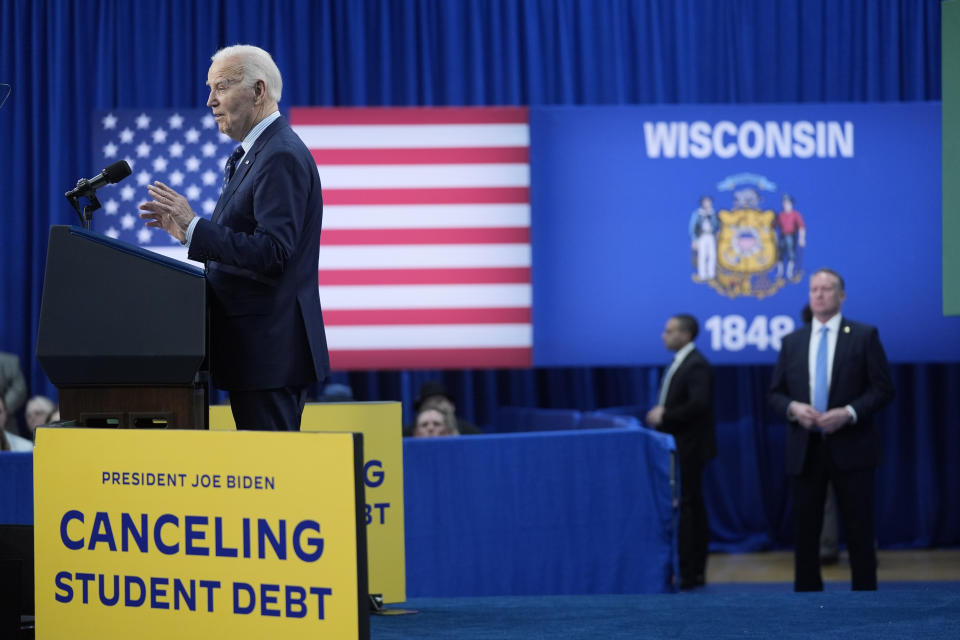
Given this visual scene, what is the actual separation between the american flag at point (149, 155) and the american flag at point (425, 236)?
17.2 inches

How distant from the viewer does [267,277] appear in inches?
97.0

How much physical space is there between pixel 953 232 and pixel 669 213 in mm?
3359

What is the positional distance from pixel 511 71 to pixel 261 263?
5.55 m

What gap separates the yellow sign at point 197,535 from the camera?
199 cm

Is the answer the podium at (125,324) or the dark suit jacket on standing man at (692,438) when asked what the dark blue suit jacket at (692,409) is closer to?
the dark suit jacket on standing man at (692,438)

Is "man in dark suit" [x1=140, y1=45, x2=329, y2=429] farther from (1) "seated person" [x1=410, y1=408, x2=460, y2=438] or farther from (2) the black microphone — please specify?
(1) "seated person" [x1=410, y1=408, x2=460, y2=438]

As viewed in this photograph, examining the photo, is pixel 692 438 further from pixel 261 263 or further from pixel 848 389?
pixel 261 263

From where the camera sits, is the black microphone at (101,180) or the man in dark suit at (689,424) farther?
the man in dark suit at (689,424)

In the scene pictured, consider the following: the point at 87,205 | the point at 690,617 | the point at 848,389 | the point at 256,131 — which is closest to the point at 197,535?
the point at 87,205

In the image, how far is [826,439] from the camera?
5039mm

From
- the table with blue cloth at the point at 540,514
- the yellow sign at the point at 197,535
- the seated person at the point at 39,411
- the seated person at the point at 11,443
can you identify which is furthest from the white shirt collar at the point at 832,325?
the seated person at the point at 39,411

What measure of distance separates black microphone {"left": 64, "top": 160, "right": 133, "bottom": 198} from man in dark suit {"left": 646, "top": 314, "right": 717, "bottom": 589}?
4.19 metres

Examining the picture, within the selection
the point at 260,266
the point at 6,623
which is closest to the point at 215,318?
the point at 260,266

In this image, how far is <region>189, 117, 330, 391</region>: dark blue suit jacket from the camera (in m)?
2.42
